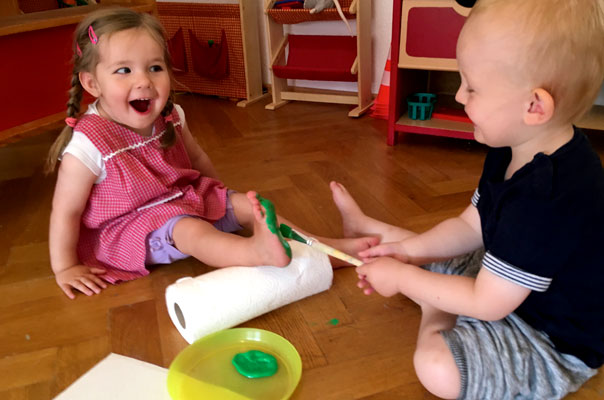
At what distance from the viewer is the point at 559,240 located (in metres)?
0.59

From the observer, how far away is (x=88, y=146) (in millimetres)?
952

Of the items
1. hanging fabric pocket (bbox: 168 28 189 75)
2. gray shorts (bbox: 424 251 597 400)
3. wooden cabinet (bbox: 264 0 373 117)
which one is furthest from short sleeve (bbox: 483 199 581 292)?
hanging fabric pocket (bbox: 168 28 189 75)

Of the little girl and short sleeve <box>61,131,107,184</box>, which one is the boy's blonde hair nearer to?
the little girl

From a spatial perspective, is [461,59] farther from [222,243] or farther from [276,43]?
[276,43]

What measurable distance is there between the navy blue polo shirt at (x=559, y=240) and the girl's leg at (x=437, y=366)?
14cm

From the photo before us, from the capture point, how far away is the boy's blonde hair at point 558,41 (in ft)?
1.83

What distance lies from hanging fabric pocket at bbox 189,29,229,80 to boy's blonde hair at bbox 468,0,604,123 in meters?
1.78

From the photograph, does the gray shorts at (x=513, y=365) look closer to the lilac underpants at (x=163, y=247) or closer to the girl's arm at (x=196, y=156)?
the lilac underpants at (x=163, y=247)

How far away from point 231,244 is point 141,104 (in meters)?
0.35

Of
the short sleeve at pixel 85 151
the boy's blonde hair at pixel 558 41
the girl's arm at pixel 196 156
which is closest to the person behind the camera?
the boy's blonde hair at pixel 558 41

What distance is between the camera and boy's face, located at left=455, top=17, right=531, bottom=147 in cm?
59

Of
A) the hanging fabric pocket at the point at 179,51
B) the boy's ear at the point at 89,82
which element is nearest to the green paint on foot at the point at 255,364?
the boy's ear at the point at 89,82

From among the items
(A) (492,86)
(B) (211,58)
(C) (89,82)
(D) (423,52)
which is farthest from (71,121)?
(B) (211,58)

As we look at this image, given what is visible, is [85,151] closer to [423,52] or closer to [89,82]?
[89,82]
